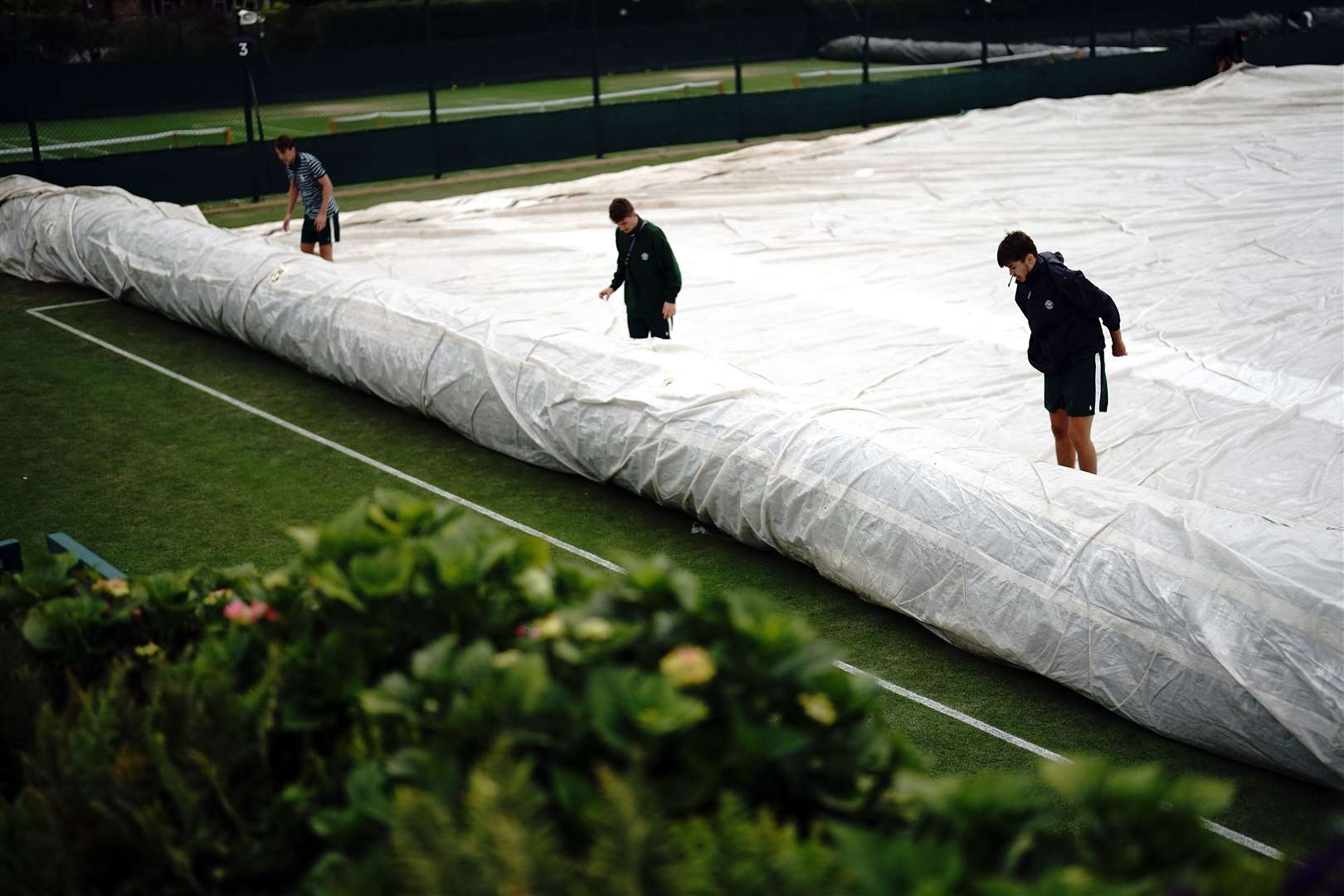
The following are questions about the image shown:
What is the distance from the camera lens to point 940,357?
36.7 ft

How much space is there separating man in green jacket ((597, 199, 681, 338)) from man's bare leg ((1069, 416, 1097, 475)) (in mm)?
3434

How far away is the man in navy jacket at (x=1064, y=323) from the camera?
8.20 meters

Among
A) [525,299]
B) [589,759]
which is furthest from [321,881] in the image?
[525,299]

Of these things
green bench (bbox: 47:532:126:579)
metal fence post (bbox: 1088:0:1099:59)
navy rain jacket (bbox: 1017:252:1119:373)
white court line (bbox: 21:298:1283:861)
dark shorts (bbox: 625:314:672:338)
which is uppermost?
metal fence post (bbox: 1088:0:1099:59)

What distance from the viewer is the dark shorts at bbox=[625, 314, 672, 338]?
428 inches

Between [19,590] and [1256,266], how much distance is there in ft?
39.5

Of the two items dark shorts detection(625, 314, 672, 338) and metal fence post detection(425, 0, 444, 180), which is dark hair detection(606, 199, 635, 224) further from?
metal fence post detection(425, 0, 444, 180)

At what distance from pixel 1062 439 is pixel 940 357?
8.79 feet

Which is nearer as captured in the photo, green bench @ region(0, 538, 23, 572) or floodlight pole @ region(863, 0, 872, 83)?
green bench @ region(0, 538, 23, 572)

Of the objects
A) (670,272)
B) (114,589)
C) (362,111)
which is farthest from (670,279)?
(362,111)

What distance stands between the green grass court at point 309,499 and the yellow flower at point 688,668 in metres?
3.68

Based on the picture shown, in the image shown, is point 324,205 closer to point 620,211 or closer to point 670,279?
point 620,211

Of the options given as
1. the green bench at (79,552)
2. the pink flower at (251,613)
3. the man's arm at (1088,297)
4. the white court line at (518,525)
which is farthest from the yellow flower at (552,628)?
the man's arm at (1088,297)

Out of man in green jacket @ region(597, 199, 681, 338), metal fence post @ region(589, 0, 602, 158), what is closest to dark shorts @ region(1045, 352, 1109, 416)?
man in green jacket @ region(597, 199, 681, 338)
